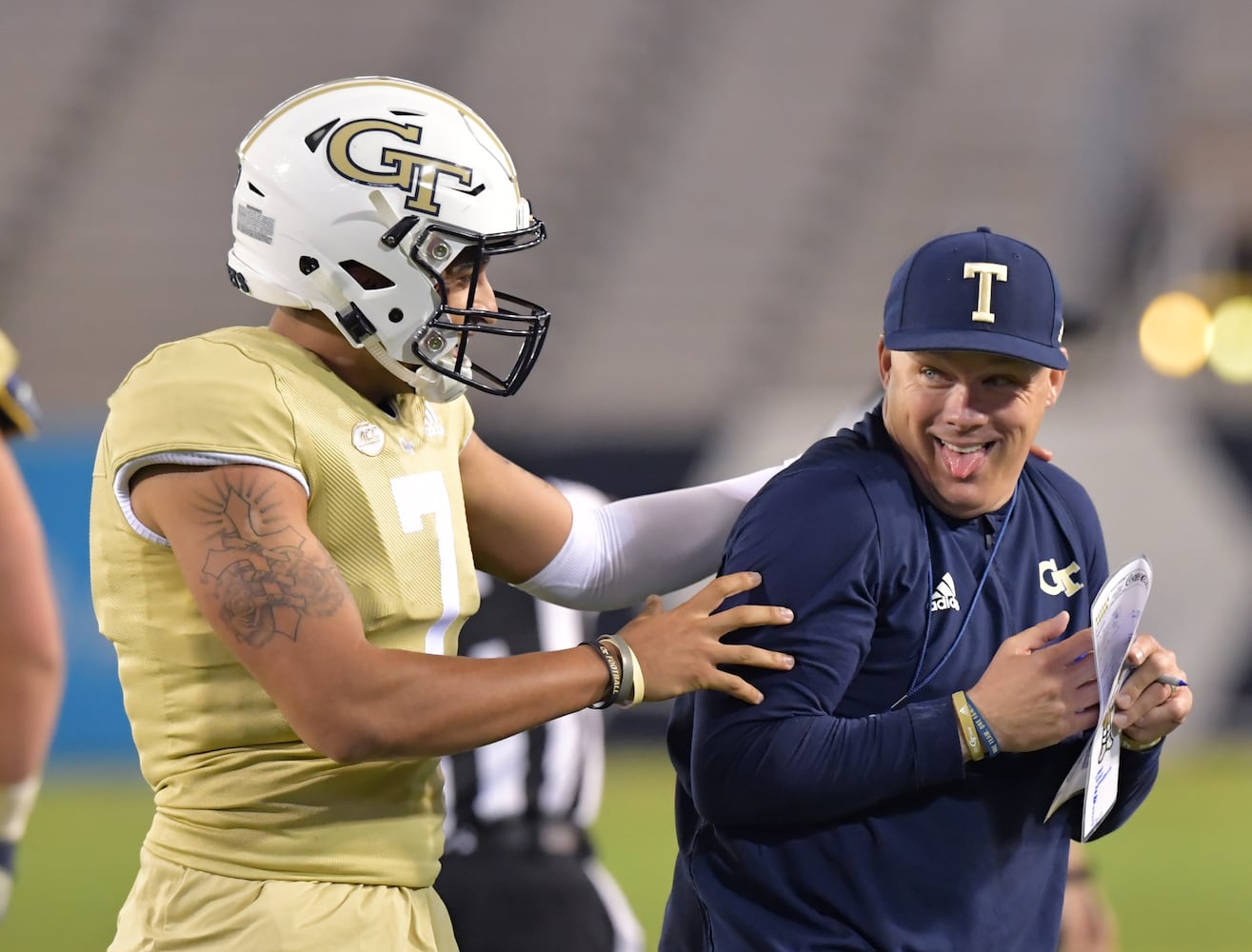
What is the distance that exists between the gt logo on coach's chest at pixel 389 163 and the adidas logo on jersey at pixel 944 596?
92 centimetres

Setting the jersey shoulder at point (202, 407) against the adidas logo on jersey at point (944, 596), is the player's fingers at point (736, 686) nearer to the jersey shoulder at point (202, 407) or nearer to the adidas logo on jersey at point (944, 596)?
the adidas logo on jersey at point (944, 596)

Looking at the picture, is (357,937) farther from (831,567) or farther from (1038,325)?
(1038,325)

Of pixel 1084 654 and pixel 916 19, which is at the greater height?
pixel 916 19

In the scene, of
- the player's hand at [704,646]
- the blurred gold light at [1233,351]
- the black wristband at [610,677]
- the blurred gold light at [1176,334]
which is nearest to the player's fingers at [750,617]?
the player's hand at [704,646]

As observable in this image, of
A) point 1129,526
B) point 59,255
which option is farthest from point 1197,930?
point 59,255

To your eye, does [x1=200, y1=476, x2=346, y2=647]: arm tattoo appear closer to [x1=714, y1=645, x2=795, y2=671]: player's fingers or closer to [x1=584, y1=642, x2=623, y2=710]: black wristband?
[x1=584, y1=642, x2=623, y2=710]: black wristband

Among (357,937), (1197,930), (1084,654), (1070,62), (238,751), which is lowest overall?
(1197,930)

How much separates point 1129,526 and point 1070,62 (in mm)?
6106

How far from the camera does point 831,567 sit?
2.31 metres

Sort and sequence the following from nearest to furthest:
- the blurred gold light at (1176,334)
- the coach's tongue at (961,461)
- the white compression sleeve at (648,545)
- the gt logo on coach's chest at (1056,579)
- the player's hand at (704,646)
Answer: the player's hand at (704,646), the coach's tongue at (961,461), the gt logo on coach's chest at (1056,579), the white compression sleeve at (648,545), the blurred gold light at (1176,334)

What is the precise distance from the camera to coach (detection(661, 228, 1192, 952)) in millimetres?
2293

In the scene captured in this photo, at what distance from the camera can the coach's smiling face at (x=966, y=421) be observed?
7.88ft

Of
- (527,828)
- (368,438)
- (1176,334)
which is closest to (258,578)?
(368,438)

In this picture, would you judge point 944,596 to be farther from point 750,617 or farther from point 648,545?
point 648,545
